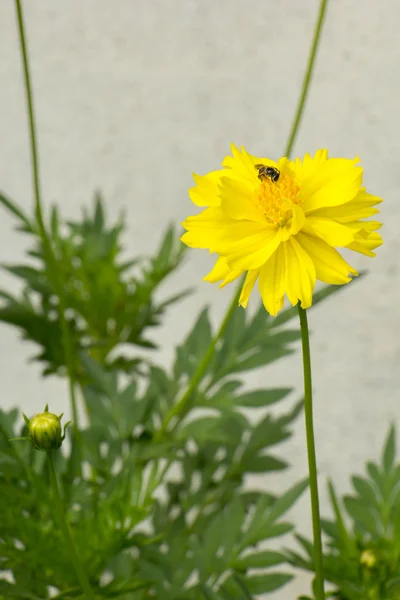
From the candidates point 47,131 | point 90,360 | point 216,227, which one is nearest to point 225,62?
point 47,131

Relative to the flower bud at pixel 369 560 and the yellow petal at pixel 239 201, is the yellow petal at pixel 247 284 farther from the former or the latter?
the flower bud at pixel 369 560

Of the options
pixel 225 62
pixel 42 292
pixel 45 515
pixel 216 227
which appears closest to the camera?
pixel 216 227

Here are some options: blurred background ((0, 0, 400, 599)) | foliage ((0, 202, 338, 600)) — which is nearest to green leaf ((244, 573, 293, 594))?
foliage ((0, 202, 338, 600))

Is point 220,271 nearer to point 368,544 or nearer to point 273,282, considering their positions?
point 273,282

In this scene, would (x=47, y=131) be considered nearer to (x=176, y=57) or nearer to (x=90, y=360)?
(x=176, y=57)

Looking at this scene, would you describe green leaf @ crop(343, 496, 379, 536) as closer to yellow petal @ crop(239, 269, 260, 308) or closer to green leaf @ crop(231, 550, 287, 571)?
green leaf @ crop(231, 550, 287, 571)
